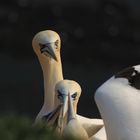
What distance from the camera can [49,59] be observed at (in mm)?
5457

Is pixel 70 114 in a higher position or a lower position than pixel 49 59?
lower

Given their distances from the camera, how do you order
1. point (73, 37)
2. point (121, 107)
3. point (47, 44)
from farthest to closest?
point (73, 37), point (47, 44), point (121, 107)

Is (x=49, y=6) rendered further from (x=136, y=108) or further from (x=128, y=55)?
(x=136, y=108)

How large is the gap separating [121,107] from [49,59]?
0.85 metres

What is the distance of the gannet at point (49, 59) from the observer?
538 cm

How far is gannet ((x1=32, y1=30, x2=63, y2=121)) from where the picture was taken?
538 centimetres

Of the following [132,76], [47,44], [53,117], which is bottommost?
[53,117]

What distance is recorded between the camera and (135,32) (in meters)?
10.7

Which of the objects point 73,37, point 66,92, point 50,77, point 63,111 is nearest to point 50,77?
point 50,77

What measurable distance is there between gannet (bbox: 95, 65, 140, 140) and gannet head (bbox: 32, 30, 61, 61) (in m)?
0.62

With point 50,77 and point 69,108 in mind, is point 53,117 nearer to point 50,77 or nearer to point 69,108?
point 69,108

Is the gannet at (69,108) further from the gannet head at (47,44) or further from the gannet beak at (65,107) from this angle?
the gannet head at (47,44)

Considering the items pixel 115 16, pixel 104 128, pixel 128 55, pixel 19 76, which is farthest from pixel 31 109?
pixel 104 128

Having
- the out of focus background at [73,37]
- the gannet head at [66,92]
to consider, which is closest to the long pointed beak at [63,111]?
the gannet head at [66,92]
